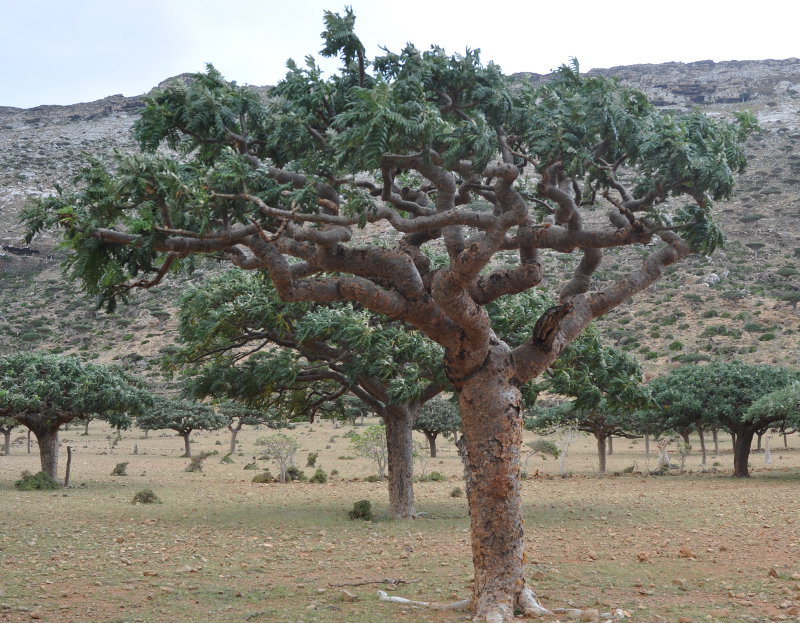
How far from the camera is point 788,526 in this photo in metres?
13.9

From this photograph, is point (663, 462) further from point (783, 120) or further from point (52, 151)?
point (52, 151)

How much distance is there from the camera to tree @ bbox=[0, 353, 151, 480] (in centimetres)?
2281

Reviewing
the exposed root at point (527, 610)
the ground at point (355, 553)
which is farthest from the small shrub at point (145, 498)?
the exposed root at point (527, 610)

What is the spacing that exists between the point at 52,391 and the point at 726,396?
24.2 metres

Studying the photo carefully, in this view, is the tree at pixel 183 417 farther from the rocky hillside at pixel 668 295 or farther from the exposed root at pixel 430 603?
the exposed root at pixel 430 603

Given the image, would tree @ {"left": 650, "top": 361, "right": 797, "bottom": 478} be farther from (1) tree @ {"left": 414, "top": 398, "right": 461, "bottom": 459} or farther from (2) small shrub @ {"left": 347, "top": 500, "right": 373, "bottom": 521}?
(2) small shrub @ {"left": 347, "top": 500, "right": 373, "bottom": 521}

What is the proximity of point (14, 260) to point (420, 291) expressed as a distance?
60.6 metres

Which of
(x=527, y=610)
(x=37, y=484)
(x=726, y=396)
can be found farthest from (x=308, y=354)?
(x=726, y=396)

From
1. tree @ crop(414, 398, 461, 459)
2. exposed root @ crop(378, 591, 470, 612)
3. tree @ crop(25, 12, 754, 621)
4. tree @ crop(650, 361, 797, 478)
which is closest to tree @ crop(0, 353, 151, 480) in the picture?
tree @ crop(414, 398, 461, 459)

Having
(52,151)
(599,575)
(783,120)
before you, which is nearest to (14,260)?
(52,151)

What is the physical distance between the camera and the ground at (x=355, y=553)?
25.7 feet

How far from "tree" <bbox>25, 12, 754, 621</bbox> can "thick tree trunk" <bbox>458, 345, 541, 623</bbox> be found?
0.01 m

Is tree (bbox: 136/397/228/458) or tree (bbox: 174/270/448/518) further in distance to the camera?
tree (bbox: 136/397/228/458)

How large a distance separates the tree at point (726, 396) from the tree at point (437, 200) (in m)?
22.1
